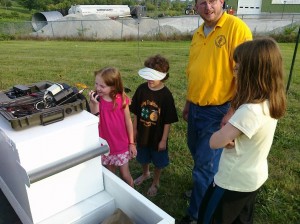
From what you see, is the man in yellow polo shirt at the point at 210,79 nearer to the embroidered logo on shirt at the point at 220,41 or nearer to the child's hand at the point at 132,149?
the embroidered logo on shirt at the point at 220,41

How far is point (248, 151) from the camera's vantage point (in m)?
1.69

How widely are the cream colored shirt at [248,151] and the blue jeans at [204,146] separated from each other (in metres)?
0.44

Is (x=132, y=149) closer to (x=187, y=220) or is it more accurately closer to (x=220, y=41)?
(x=187, y=220)

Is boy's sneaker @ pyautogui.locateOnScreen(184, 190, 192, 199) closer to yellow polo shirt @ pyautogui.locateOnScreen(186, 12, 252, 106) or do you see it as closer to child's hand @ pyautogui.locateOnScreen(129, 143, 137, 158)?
child's hand @ pyautogui.locateOnScreen(129, 143, 137, 158)

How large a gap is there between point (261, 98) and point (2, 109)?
146 centimetres

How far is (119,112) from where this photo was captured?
2.51 metres

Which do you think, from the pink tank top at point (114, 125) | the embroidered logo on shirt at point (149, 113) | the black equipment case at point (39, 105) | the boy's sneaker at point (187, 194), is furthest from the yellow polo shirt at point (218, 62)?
the boy's sneaker at point (187, 194)

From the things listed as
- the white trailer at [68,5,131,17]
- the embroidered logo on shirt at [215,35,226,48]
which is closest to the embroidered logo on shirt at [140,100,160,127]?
the embroidered logo on shirt at [215,35,226,48]

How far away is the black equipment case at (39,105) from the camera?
5.00 feet

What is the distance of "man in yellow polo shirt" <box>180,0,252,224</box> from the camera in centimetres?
206

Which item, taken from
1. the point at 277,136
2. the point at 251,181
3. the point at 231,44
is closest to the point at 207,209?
the point at 251,181

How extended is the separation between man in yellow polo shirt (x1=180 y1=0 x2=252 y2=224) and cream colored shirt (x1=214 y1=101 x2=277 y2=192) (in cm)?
41

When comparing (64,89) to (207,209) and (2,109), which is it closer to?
(2,109)

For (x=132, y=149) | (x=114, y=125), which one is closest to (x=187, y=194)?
(x=132, y=149)
